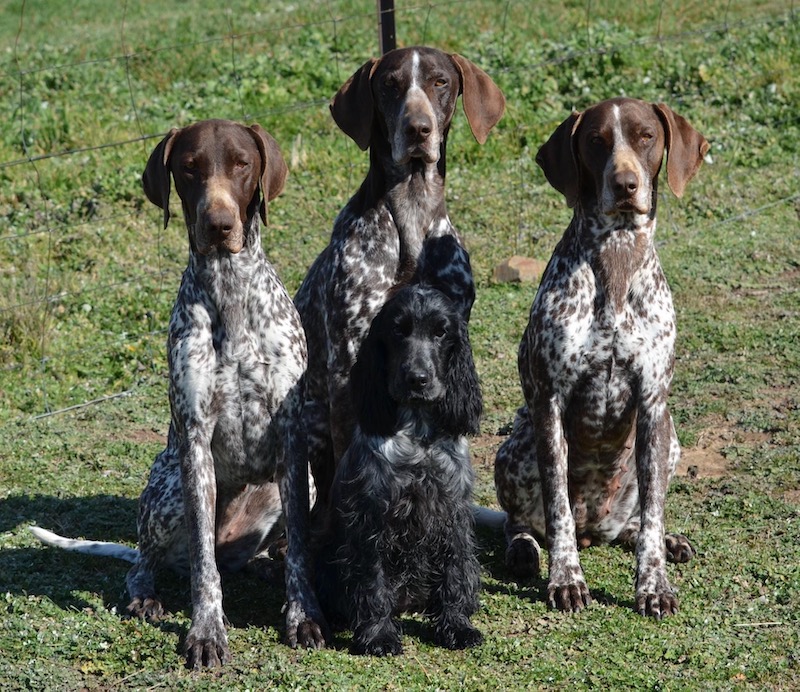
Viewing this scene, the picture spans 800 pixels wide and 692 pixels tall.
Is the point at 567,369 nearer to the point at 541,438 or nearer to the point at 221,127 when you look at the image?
the point at 541,438

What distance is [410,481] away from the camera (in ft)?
15.7

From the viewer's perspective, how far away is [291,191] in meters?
9.70

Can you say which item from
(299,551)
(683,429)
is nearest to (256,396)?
(299,551)

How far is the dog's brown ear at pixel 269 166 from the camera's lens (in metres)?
5.00

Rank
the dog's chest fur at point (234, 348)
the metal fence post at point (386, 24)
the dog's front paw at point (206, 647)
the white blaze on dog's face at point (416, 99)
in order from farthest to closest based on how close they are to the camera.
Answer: the metal fence post at point (386, 24) → the white blaze on dog's face at point (416, 99) → the dog's chest fur at point (234, 348) → the dog's front paw at point (206, 647)

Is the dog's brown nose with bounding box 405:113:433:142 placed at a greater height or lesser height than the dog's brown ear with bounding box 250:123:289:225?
greater

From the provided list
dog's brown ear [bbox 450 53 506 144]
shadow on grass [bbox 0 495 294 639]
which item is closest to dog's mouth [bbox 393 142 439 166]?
dog's brown ear [bbox 450 53 506 144]

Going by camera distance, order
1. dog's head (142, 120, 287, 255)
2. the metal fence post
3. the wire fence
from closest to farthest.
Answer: dog's head (142, 120, 287, 255)
the wire fence
the metal fence post

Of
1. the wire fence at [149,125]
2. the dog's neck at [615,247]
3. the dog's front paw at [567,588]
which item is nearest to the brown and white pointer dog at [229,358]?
the dog's front paw at [567,588]

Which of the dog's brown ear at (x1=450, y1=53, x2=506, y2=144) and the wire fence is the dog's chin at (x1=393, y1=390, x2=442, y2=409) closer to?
the dog's brown ear at (x1=450, y1=53, x2=506, y2=144)

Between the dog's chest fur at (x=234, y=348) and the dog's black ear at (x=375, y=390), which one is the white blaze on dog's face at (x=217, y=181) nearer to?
the dog's chest fur at (x=234, y=348)

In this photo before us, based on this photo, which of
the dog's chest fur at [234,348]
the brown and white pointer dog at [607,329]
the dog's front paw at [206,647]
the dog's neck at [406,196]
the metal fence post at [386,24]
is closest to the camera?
the dog's front paw at [206,647]

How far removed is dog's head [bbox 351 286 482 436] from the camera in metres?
4.71

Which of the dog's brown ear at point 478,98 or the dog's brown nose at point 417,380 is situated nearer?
the dog's brown nose at point 417,380
